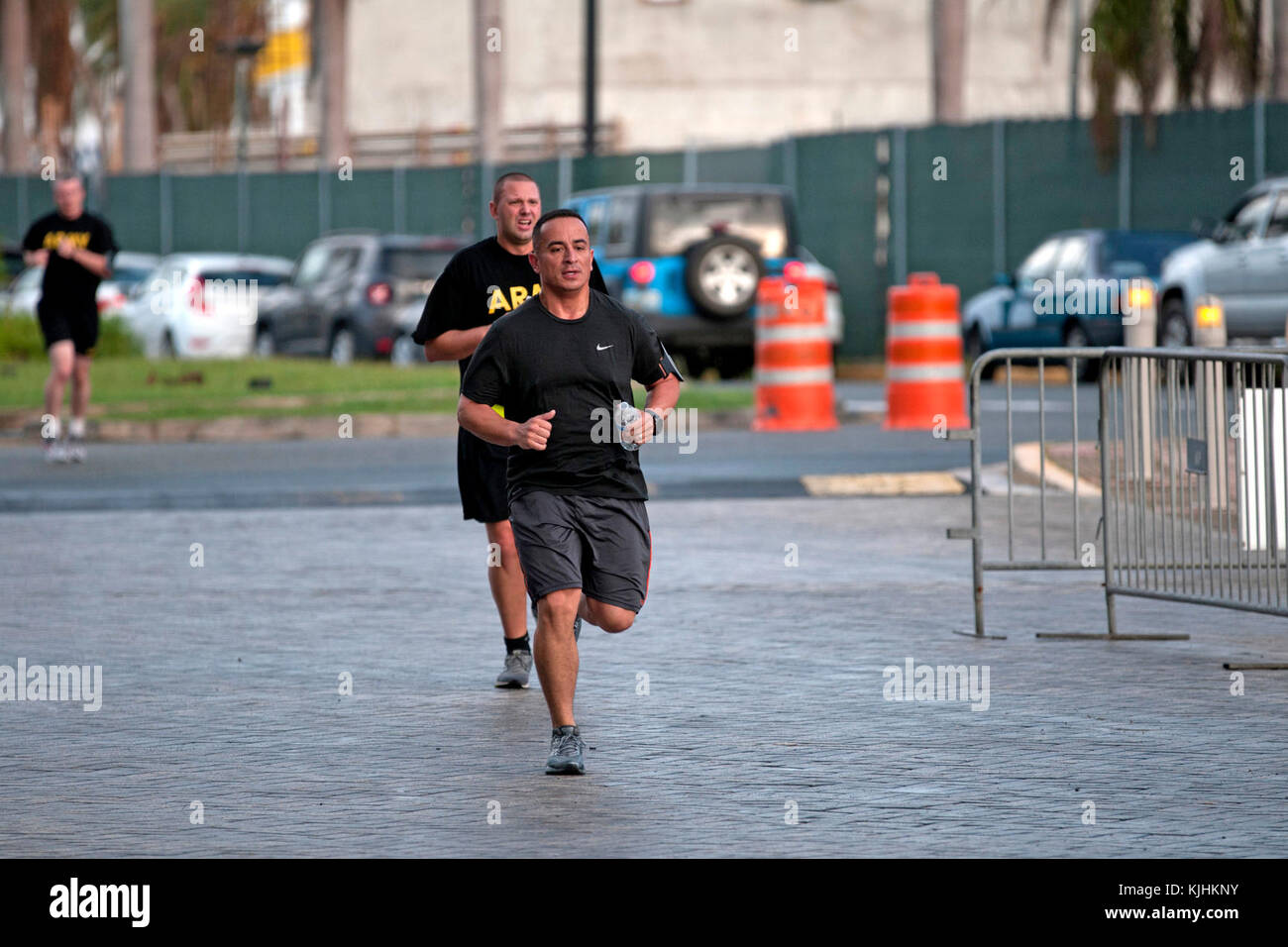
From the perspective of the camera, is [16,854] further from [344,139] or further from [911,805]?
[344,139]

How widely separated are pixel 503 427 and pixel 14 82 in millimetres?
53035

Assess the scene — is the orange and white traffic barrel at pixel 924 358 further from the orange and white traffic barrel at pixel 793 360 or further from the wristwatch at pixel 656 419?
the wristwatch at pixel 656 419

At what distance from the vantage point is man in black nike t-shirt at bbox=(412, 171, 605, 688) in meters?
9.09

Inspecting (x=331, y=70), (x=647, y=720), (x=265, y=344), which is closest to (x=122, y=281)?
(x=265, y=344)

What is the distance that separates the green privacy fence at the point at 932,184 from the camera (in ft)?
93.4

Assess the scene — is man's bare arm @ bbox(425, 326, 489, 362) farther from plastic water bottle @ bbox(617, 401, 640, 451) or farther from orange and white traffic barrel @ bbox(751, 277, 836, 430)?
orange and white traffic barrel @ bbox(751, 277, 836, 430)

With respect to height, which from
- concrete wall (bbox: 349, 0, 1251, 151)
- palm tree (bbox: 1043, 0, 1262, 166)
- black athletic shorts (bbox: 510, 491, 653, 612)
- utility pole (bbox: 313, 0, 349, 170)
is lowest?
black athletic shorts (bbox: 510, 491, 653, 612)

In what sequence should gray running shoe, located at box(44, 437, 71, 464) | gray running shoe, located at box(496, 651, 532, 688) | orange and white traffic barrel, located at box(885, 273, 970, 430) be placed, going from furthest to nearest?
1. orange and white traffic barrel, located at box(885, 273, 970, 430)
2. gray running shoe, located at box(44, 437, 71, 464)
3. gray running shoe, located at box(496, 651, 532, 688)

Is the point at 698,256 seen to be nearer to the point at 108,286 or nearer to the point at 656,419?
the point at 108,286

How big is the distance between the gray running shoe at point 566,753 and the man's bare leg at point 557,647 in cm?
4

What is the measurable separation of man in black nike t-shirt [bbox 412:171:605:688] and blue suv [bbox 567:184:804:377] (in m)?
16.2

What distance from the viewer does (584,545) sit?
304 inches

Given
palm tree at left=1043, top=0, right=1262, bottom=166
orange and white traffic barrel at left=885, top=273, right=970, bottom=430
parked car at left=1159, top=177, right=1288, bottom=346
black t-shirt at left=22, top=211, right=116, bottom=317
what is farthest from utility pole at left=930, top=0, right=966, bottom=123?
black t-shirt at left=22, top=211, right=116, bottom=317
